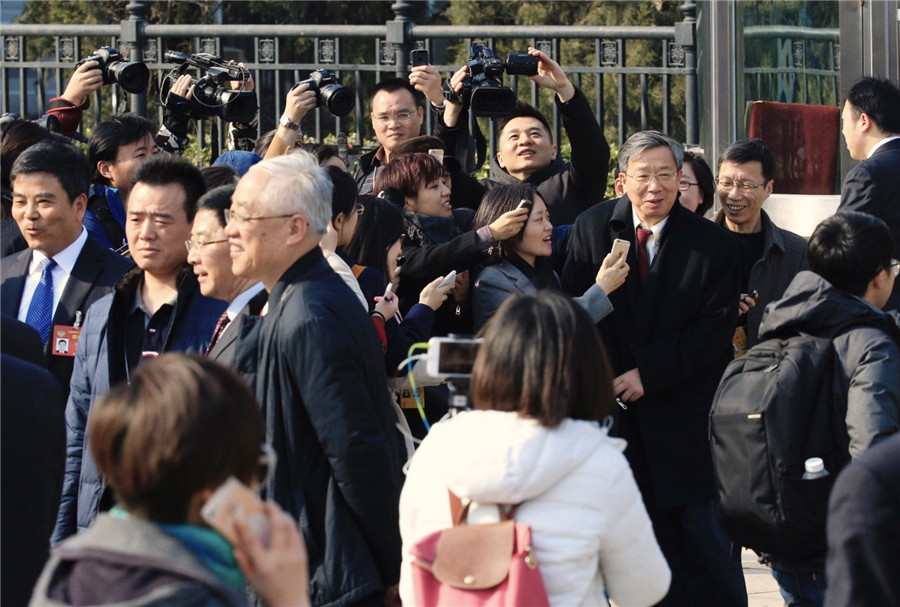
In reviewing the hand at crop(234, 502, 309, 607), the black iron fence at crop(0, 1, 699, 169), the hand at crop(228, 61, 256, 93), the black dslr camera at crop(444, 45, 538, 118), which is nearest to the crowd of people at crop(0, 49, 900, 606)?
the hand at crop(234, 502, 309, 607)

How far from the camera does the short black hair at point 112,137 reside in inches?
225

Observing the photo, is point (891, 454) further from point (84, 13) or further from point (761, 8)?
point (84, 13)

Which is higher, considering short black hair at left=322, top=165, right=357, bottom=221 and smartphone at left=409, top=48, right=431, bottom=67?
smartphone at left=409, top=48, right=431, bottom=67

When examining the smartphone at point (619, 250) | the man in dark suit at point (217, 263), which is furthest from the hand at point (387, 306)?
the smartphone at point (619, 250)

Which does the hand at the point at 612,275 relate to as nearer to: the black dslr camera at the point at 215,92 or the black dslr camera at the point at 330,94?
the black dslr camera at the point at 330,94

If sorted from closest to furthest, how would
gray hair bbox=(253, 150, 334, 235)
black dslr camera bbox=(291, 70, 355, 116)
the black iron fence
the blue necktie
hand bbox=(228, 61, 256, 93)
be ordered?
gray hair bbox=(253, 150, 334, 235), the blue necktie, black dslr camera bbox=(291, 70, 355, 116), hand bbox=(228, 61, 256, 93), the black iron fence

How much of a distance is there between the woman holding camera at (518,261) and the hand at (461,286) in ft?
0.38

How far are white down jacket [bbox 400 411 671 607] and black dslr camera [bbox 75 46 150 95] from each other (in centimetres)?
403

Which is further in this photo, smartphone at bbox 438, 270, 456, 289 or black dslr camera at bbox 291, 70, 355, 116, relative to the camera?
black dslr camera at bbox 291, 70, 355, 116

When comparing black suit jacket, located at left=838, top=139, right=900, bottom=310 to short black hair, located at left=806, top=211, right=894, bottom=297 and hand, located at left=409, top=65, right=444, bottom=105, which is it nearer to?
short black hair, located at left=806, top=211, right=894, bottom=297

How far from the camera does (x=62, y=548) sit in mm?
1851

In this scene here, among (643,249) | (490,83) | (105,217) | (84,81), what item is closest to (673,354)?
(643,249)

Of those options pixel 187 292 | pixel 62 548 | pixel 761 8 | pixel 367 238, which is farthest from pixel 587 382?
pixel 761 8

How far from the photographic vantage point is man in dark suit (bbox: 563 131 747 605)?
4711 mm
